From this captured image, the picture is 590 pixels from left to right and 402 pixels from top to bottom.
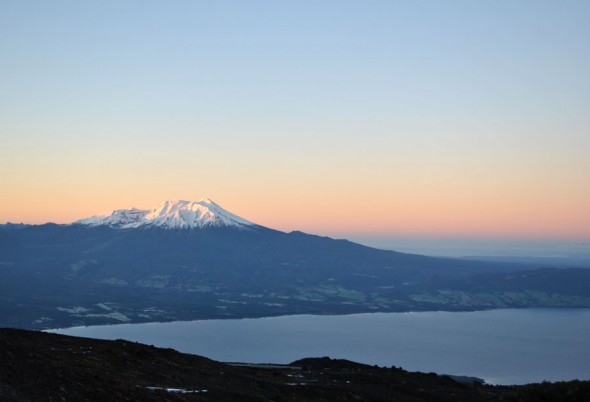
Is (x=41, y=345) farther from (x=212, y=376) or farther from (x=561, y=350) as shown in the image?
(x=561, y=350)

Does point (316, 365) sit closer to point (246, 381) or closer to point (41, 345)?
point (246, 381)

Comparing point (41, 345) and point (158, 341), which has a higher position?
point (41, 345)

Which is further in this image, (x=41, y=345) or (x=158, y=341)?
(x=158, y=341)

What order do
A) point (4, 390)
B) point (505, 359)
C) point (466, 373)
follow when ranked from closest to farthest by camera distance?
1. point (4, 390)
2. point (466, 373)
3. point (505, 359)

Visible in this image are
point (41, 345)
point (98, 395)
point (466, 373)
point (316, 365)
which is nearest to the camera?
point (98, 395)

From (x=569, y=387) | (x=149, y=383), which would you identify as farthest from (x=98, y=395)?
(x=569, y=387)

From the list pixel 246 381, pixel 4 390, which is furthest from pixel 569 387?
pixel 4 390
